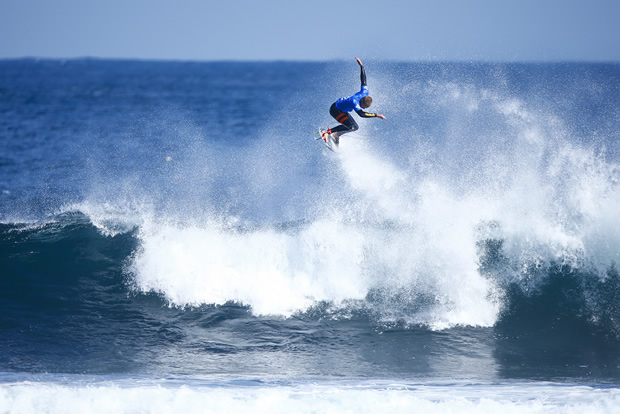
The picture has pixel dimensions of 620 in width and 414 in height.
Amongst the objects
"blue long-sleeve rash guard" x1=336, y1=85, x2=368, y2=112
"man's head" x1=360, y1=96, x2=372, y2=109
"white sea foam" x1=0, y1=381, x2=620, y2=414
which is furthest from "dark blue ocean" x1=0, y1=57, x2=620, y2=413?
"man's head" x1=360, y1=96, x2=372, y2=109

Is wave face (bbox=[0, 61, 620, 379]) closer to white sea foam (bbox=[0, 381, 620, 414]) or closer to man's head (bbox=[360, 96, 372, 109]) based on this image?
white sea foam (bbox=[0, 381, 620, 414])

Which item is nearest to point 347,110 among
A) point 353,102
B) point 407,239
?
point 353,102

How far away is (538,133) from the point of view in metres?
13.8

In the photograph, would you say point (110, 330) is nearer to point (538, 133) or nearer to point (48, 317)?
point (48, 317)

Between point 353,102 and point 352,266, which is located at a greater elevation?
point 353,102

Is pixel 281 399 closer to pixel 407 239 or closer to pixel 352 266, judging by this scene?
pixel 352 266

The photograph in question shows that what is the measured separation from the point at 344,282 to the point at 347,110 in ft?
10.3

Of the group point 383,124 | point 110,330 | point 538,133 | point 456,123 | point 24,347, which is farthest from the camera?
point 383,124

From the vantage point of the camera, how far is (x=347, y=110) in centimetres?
1059

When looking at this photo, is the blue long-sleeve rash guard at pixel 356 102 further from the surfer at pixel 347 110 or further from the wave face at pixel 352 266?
the wave face at pixel 352 266

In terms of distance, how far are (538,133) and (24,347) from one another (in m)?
11.7

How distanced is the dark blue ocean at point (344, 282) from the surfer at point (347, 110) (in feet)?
3.74

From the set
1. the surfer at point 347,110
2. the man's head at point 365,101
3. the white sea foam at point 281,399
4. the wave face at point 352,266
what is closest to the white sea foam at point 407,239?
the wave face at point 352,266

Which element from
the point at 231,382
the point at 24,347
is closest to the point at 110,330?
the point at 24,347
